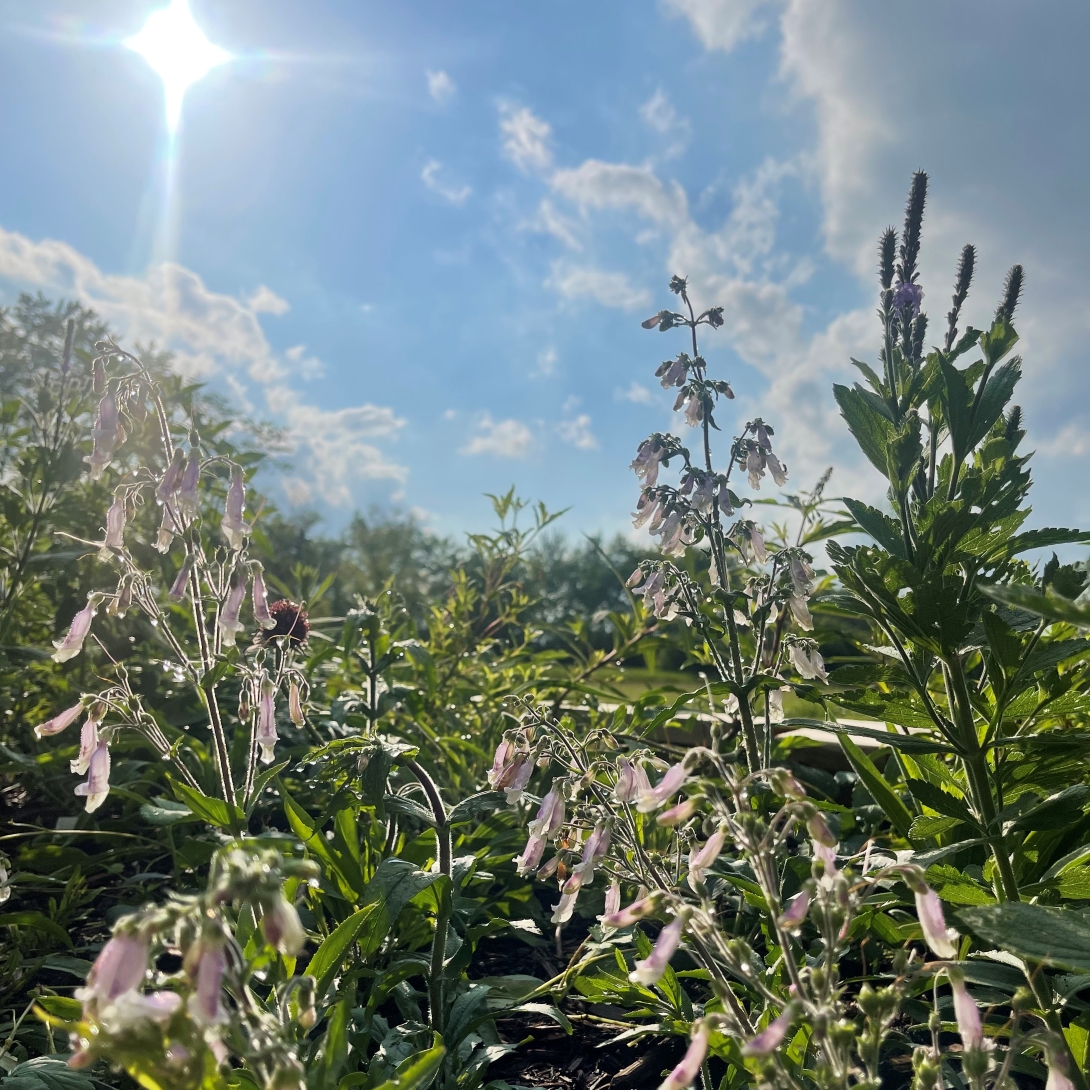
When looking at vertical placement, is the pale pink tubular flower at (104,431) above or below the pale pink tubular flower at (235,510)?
above

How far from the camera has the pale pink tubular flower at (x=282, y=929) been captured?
0.86 m

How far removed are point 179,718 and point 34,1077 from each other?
2.28 meters

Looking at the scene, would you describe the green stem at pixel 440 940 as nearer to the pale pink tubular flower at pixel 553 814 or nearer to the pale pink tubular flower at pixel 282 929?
the pale pink tubular flower at pixel 553 814

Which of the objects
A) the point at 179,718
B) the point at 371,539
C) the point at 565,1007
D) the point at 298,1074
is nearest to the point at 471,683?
the point at 179,718

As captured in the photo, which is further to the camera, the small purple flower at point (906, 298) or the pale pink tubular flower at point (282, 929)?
the small purple flower at point (906, 298)

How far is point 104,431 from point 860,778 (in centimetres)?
238

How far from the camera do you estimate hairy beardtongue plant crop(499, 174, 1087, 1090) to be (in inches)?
46.6

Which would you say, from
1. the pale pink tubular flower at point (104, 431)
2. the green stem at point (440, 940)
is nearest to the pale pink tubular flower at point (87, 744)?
the pale pink tubular flower at point (104, 431)

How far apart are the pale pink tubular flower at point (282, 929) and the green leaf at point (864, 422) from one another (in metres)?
1.98

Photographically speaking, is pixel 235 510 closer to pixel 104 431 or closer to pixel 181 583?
pixel 181 583

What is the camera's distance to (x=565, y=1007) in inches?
100

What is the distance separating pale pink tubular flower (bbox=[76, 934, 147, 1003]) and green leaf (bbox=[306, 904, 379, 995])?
651 mm

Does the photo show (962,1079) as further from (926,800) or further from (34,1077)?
(34,1077)

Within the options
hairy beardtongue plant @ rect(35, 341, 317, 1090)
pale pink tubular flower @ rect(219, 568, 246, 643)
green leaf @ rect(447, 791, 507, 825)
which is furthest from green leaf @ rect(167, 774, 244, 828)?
green leaf @ rect(447, 791, 507, 825)
